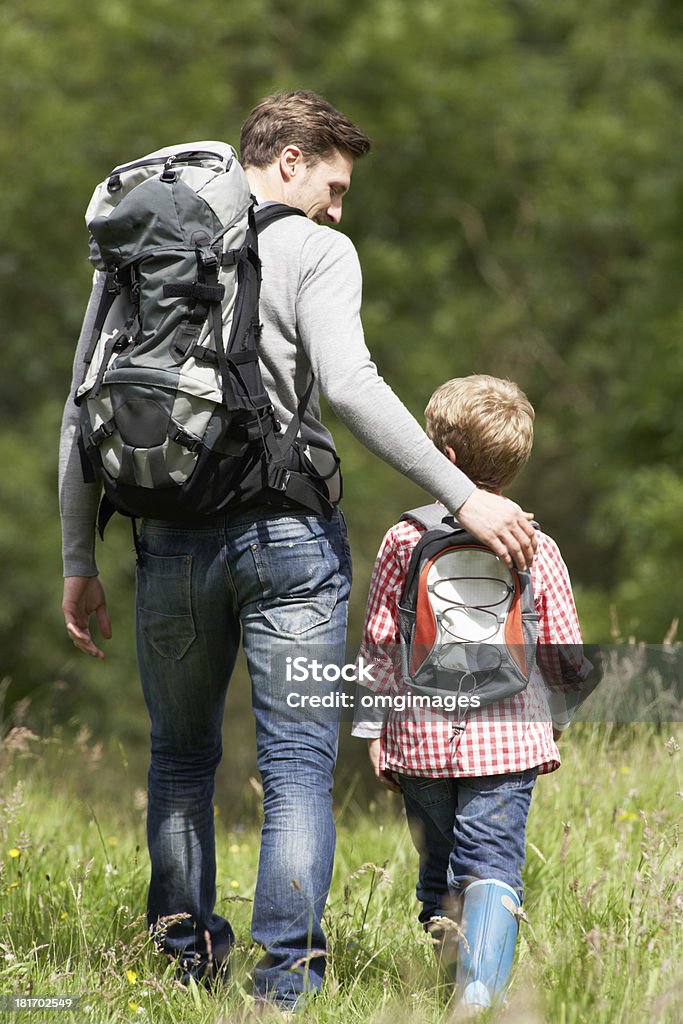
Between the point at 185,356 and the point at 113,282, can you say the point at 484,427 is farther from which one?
the point at 113,282

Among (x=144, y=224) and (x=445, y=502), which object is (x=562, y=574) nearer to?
(x=445, y=502)

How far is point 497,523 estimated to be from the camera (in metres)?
2.31

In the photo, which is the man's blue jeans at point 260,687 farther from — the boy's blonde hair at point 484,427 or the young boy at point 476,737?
the boy's blonde hair at point 484,427

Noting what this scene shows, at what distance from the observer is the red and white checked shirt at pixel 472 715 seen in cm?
240

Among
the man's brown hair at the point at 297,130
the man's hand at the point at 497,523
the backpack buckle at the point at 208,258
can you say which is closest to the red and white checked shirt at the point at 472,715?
the man's hand at the point at 497,523

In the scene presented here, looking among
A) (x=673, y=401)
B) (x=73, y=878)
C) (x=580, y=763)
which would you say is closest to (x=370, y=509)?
(x=673, y=401)

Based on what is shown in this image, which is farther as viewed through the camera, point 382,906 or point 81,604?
point 382,906

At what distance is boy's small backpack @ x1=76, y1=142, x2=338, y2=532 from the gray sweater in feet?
0.20

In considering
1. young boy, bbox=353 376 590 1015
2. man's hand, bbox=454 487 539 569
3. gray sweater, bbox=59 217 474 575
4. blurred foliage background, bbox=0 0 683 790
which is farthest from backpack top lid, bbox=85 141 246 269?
blurred foliage background, bbox=0 0 683 790

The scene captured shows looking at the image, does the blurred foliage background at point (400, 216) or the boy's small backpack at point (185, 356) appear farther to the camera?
the blurred foliage background at point (400, 216)

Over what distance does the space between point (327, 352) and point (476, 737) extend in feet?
2.57

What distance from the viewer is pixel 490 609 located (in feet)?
7.94

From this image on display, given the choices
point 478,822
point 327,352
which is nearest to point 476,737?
point 478,822

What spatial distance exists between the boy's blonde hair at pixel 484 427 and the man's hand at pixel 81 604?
86 centimetres
